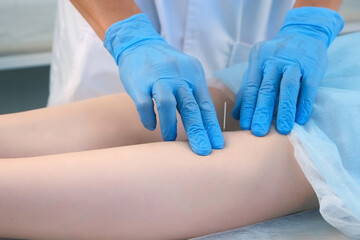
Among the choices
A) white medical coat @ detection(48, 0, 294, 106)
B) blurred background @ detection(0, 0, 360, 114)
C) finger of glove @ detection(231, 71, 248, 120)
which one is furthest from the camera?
blurred background @ detection(0, 0, 360, 114)

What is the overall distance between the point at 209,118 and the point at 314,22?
0.37 m

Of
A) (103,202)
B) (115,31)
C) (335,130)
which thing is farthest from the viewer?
(115,31)

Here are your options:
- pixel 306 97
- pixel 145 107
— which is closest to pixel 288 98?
pixel 306 97

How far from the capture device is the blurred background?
1.62 metres

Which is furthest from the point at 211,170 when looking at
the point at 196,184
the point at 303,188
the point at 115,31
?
the point at 115,31

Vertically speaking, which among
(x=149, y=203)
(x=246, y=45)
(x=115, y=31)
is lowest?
(x=149, y=203)

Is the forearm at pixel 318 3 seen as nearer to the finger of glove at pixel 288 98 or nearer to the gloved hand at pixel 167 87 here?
the finger of glove at pixel 288 98

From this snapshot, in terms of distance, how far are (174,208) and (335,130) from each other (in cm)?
33

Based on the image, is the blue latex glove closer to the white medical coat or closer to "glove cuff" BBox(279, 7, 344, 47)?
"glove cuff" BBox(279, 7, 344, 47)

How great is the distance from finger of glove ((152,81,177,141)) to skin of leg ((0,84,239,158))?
0.42 ft

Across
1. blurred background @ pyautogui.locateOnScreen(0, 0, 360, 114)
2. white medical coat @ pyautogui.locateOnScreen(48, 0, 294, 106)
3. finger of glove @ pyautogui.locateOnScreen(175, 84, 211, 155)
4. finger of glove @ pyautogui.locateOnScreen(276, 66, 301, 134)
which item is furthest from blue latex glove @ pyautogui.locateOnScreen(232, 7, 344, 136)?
blurred background @ pyautogui.locateOnScreen(0, 0, 360, 114)

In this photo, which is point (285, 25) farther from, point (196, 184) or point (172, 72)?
point (196, 184)

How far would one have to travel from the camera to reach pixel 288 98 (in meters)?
0.83

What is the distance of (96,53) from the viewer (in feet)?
4.00
